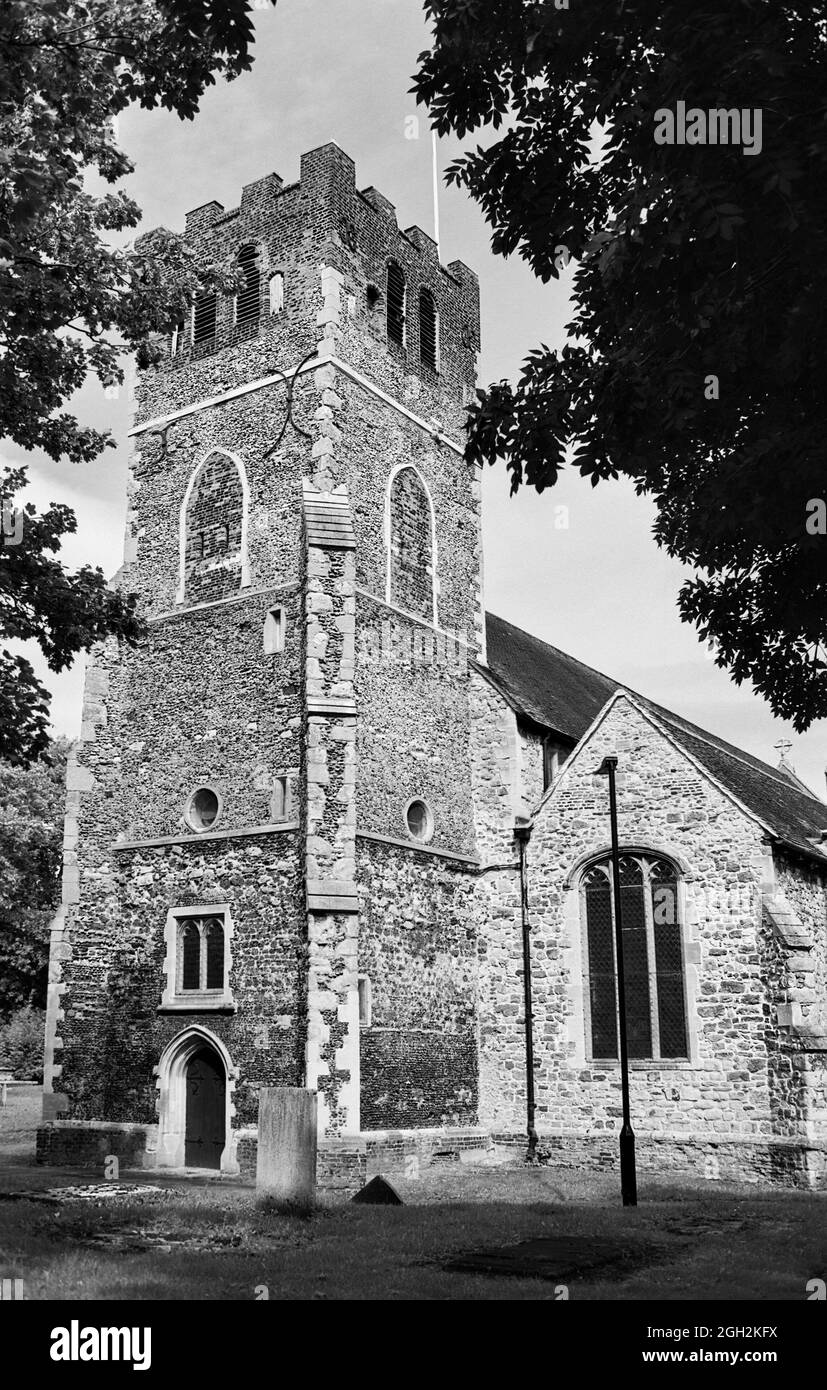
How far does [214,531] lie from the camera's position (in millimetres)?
24406

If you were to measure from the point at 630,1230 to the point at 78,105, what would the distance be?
13.3 m

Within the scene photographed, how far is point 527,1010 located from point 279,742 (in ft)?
23.3

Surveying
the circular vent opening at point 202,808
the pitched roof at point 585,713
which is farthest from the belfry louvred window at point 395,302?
the circular vent opening at point 202,808

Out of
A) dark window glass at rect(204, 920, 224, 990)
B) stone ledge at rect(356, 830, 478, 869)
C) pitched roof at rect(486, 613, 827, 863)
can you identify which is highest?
pitched roof at rect(486, 613, 827, 863)

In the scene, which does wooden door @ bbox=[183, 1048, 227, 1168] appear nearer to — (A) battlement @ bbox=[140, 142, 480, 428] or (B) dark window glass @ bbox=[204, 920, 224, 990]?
(B) dark window glass @ bbox=[204, 920, 224, 990]

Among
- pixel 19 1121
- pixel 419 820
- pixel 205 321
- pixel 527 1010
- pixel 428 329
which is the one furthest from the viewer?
pixel 19 1121

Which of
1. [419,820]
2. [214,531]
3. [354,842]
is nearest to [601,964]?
[419,820]

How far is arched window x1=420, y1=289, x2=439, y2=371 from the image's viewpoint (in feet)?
91.4

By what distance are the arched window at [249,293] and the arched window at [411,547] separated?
433 centimetres

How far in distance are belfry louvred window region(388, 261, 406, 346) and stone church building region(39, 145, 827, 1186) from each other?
14 cm

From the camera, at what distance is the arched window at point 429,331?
91.4 feet

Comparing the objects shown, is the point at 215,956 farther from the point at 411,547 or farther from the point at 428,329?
the point at 428,329

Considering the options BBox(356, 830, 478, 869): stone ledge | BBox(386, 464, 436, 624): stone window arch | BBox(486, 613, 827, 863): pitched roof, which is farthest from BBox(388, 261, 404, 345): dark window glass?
BBox(356, 830, 478, 869): stone ledge
